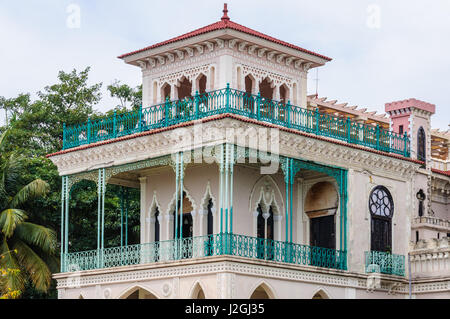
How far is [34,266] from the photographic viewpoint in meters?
33.4

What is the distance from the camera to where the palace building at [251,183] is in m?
27.9

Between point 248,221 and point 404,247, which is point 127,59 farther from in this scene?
A: point 404,247

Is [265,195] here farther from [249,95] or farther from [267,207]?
[249,95]

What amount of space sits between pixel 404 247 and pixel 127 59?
9.24 metres

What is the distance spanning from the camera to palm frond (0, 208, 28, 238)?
3256cm

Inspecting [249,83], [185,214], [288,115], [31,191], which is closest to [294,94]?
[249,83]

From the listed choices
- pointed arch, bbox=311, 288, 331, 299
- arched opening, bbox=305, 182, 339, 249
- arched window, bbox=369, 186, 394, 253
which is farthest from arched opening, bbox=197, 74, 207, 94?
pointed arch, bbox=311, 288, 331, 299

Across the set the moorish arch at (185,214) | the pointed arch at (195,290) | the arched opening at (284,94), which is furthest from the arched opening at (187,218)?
the arched opening at (284,94)

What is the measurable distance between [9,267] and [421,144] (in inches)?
487

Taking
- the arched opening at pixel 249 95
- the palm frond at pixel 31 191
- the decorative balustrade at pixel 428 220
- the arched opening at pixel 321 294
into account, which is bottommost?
the arched opening at pixel 321 294

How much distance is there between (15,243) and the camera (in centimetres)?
3388

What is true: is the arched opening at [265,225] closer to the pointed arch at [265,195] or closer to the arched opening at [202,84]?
the pointed arch at [265,195]
